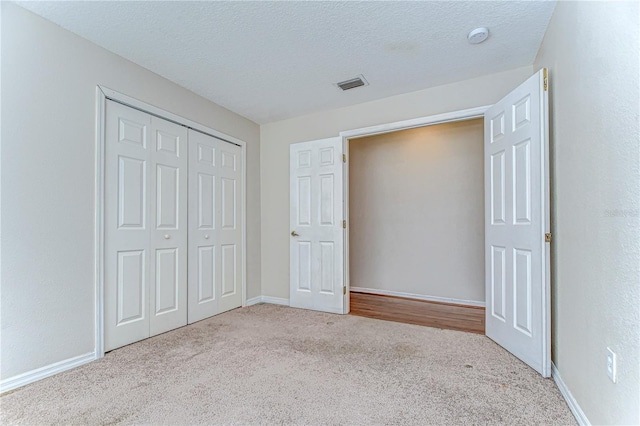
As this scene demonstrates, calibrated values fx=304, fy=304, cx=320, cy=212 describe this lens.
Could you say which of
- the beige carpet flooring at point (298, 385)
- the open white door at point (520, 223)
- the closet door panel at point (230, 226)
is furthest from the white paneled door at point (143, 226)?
the open white door at point (520, 223)

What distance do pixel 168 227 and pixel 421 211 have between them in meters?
3.35

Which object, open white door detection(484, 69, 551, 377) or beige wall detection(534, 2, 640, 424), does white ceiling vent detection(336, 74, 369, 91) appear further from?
beige wall detection(534, 2, 640, 424)

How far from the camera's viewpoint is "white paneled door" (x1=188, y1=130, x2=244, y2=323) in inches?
130

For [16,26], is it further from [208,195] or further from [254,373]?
[254,373]

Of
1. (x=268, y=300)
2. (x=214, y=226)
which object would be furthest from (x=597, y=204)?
(x=268, y=300)

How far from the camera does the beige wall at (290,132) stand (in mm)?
3143

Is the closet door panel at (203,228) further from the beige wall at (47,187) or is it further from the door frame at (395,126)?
the door frame at (395,126)

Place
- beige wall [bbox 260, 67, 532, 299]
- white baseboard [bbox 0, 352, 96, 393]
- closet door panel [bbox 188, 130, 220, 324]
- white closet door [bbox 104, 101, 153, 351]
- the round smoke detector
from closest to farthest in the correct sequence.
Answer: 1. white baseboard [bbox 0, 352, 96, 393]
2. the round smoke detector
3. white closet door [bbox 104, 101, 153, 351]
4. beige wall [bbox 260, 67, 532, 299]
5. closet door panel [bbox 188, 130, 220, 324]

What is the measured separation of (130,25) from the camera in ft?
7.20

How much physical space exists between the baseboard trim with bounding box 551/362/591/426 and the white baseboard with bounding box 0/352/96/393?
3136 mm

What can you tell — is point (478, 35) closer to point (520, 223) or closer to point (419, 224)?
point (520, 223)

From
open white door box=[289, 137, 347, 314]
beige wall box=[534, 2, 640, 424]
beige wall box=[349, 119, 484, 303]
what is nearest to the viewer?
beige wall box=[534, 2, 640, 424]

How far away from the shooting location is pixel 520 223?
91.5 inches

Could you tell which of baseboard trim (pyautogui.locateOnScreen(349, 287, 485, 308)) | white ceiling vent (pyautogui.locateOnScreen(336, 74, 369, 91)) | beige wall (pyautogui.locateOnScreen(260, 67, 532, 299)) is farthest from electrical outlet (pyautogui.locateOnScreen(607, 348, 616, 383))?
baseboard trim (pyautogui.locateOnScreen(349, 287, 485, 308))
